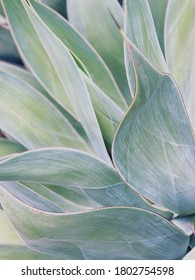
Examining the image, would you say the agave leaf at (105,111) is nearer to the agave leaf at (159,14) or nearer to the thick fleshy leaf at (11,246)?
the agave leaf at (159,14)

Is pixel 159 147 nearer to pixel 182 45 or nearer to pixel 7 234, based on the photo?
pixel 182 45

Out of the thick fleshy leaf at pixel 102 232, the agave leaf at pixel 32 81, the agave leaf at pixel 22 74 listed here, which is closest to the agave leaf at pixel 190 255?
the thick fleshy leaf at pixel 102 232

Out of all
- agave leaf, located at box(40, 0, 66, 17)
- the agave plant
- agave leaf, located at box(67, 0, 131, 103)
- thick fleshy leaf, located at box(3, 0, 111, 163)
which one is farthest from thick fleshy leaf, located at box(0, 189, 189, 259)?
agave leaf, located at box(40, 0, 66, 17)

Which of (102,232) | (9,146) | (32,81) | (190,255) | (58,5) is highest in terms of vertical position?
(58,5)

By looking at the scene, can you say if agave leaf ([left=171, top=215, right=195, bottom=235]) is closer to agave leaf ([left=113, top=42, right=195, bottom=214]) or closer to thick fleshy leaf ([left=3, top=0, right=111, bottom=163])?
agave leaf ([left=113, top=42, right=195, bottom=214])

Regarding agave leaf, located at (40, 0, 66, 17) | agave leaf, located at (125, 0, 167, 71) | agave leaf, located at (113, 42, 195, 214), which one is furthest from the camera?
agave leaf, located at (40, 0, 66, 17)

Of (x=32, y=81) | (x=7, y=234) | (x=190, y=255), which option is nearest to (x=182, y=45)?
(x=32, y=81)

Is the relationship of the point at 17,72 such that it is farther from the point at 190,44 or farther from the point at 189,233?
the point at 189,233
